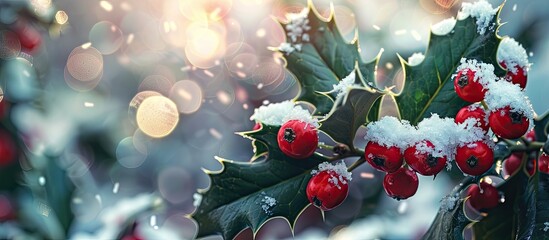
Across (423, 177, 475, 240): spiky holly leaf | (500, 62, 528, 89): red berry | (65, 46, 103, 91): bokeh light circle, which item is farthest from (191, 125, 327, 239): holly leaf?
(65, 46, 103, 91): bokeh light circle

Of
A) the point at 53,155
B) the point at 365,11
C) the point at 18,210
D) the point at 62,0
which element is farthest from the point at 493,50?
the point at 62,0

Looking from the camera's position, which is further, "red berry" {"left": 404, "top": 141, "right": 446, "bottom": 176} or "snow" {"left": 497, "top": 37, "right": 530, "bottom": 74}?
"snow" {"left": 497, "top": 37, "right": 530, "bottom": 74}

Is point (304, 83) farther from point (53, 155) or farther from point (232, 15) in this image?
point (232, 15)

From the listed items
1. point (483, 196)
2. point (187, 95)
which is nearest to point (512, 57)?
point (483, 196)

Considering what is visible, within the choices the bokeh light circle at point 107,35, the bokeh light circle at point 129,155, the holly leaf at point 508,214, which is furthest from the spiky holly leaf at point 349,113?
the bokeh light circle at point 107,35

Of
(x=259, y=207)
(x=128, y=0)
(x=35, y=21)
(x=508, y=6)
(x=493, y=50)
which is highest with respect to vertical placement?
(x=493, y=50)

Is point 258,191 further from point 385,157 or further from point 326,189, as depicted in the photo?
point 385,157

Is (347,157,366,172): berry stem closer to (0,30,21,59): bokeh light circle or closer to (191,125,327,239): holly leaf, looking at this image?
(191,125,327,239): holly leaf
